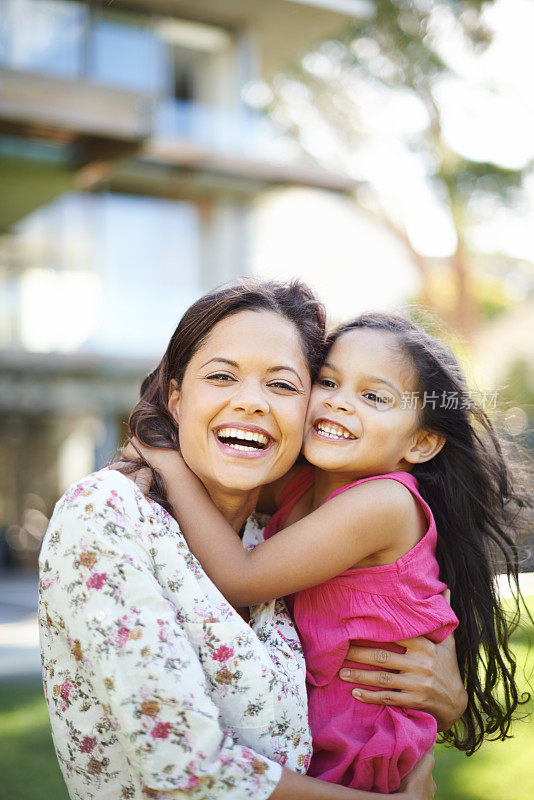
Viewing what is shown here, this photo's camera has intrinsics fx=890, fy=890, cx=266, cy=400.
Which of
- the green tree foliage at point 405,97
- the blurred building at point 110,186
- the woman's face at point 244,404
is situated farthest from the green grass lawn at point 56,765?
the green tree foliage at point 405,97

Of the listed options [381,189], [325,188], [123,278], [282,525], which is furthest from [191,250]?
[282,525]

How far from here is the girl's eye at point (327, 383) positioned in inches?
85.4

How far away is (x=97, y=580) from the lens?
1.62 metres

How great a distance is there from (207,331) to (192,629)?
2.30 feet

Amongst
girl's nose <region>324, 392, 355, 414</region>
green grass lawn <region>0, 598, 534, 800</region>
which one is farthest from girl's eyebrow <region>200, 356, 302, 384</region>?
green grass lawn <region>0, 598, 534, 800</region>

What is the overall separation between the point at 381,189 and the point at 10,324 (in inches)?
257

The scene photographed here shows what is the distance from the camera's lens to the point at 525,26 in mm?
8336

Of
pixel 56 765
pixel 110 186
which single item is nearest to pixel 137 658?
pixel 56 765

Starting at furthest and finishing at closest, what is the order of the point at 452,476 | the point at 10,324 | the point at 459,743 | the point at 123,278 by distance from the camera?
the point at 123,278 < the point at 10,324 < the point at 459,743 < the point at 452,476

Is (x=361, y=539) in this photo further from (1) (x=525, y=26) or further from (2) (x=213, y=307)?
(1) (x=525, y=26)

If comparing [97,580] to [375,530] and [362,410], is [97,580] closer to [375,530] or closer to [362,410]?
[375,530]

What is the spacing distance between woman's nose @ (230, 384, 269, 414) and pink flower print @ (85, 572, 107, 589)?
50 cm

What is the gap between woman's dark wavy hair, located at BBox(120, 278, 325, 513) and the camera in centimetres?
206

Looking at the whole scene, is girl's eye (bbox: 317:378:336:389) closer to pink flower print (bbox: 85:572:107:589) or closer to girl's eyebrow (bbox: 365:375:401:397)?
girl's eyebrow (bbox: 365:375:401:397)
